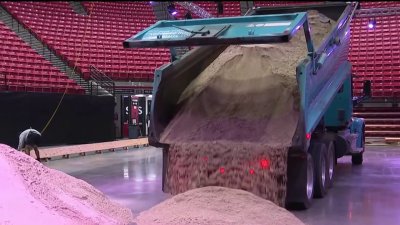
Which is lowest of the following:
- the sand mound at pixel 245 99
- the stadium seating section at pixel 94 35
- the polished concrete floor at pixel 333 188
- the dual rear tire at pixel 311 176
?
the polished concrete floor at pixel 333 188

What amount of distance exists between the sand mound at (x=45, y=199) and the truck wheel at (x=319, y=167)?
2895 millimetres

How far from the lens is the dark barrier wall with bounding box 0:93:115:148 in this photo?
1560 centimetres

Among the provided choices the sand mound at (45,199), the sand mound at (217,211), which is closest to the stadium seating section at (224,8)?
the sand mound at (217,211)

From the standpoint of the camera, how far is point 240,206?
6016mm

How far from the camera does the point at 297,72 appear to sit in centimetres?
660

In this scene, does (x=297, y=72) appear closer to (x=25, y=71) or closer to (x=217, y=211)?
Answer: (x=217, y=211)

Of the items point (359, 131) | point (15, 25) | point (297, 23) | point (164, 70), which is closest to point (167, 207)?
point (164, 70)

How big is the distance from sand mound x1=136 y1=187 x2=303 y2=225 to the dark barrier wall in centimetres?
1039

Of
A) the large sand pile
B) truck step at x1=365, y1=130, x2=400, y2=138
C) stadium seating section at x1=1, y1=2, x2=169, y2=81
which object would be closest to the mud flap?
the large sand pile

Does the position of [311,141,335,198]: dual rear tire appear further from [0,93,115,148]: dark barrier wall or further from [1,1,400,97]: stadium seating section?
[1,1,400,97]: stadium seating section

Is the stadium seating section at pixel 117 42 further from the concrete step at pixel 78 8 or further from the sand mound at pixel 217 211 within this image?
the sand mound at pixel 217 211

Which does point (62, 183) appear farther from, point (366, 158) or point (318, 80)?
point (366, 158)

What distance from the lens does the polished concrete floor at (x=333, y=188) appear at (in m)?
6.73

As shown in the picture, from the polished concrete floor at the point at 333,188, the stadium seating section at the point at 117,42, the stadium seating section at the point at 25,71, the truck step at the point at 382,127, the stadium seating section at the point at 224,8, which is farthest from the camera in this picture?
the stadium seating section at the point at 224,8
